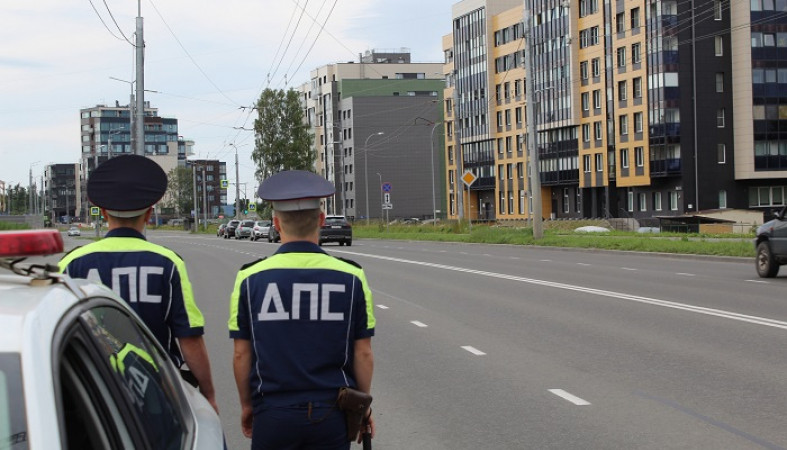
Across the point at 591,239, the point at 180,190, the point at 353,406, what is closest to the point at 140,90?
the point at 591,239

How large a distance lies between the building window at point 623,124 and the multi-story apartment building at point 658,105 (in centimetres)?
8

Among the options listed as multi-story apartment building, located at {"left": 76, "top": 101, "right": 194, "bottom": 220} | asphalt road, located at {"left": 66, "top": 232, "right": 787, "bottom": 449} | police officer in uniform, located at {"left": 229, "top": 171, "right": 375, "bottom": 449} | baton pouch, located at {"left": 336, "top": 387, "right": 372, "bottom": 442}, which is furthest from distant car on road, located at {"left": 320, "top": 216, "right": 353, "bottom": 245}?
multi-story apartment building, located at {"left": 76, "top": 101, "right": 194, "bottom": 220}

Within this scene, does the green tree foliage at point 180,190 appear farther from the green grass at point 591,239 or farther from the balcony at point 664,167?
the balcony at point 664,167

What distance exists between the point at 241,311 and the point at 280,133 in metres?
97.0

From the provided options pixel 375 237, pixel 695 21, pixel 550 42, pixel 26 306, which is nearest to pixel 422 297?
pixel 26 306

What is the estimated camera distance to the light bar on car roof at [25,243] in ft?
8.00

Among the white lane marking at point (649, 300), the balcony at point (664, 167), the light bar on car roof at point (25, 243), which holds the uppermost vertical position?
the balcony at point (664, 167)

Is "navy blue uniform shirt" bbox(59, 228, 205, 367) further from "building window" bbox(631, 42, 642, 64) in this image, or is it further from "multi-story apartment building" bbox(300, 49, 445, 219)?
"multi-story apartment building" bbox(300, 49, 445, 219)

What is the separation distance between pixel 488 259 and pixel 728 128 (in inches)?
1847

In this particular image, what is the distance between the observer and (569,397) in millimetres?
7664

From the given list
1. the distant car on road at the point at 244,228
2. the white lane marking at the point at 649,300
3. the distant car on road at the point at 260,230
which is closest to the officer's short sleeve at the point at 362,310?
the white lane marking at the point at 649,300

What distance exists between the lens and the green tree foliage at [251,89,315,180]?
98875 millimetres

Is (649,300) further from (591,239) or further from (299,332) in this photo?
(591,239)

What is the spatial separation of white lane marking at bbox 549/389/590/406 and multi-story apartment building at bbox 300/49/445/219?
4497 inches
